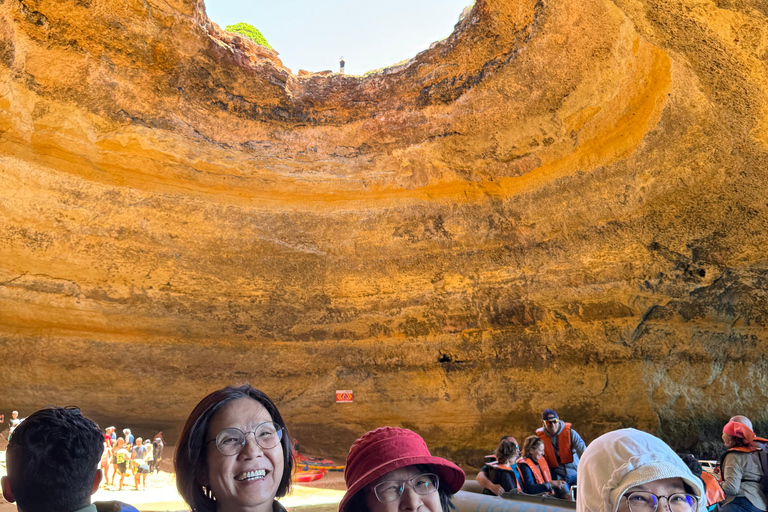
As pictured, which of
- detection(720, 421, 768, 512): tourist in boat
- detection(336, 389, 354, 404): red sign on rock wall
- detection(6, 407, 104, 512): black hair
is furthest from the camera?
detection(336, 389, 354, 404): red sign on rock wall

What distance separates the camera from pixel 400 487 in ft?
3.79

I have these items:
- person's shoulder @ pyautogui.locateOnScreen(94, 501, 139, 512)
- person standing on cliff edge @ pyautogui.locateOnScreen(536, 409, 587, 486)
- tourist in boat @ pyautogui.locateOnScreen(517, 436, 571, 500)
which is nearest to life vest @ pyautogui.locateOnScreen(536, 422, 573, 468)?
person standing on cliff edge @ pyautogui.locateOnScreen(536, 409, 587, 486)

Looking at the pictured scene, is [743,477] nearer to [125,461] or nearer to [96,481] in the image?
[96,481]

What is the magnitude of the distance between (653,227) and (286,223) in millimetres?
4561

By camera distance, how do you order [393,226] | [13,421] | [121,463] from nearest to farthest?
[121,463], [13,421], [393,226]

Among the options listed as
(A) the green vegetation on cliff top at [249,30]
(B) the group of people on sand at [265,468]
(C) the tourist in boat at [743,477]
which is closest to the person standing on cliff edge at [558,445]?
(C) the tourist in boat at [743,477]

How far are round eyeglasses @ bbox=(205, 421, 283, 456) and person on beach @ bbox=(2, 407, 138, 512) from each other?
1.71 feet

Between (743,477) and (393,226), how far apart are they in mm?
4686

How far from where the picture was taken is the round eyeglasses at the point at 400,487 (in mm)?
1146

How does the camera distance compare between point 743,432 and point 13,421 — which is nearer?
point 743,432

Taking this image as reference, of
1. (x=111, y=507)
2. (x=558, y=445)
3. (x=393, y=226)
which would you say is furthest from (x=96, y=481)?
(x=393, y=226)

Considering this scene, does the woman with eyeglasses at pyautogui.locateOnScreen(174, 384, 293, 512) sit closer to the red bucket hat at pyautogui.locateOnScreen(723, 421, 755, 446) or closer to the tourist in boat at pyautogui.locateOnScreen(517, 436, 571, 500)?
the tourist in boat at pyautogui.locateOnScreen(517, 436, 571, 500)

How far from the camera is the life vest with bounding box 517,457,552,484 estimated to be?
3291mm

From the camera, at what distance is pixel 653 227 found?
18.4 feet
